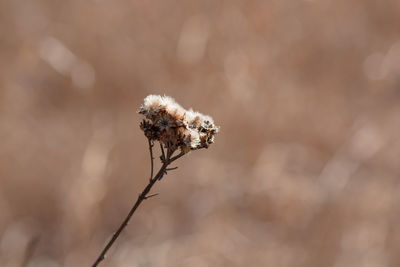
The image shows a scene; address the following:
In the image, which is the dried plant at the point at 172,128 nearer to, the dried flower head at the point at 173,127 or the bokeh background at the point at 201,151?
the dried flower head at the point at 173,127

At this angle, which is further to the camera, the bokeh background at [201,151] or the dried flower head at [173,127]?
the bokeh background at [201,151]

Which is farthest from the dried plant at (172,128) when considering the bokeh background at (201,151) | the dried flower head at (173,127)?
the bokeh background at (201,151)

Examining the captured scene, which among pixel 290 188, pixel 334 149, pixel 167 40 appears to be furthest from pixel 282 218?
pixel 167 40

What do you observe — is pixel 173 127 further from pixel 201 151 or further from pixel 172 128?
pixel 201 151

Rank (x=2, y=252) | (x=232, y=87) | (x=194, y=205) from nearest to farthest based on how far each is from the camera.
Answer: (x=2, y=252), (x=194, y=205), (x=232, y=87)

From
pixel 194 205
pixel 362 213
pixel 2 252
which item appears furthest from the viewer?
pixel 194 205

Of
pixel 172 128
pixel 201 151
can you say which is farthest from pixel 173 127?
pixel 201 151

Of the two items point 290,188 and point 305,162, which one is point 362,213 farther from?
point 305,162

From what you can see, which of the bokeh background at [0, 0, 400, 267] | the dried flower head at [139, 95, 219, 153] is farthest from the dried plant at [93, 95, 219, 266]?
the bokeh background at [0, 0, 400, 267]

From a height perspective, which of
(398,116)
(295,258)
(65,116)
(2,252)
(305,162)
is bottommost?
(2,252)
